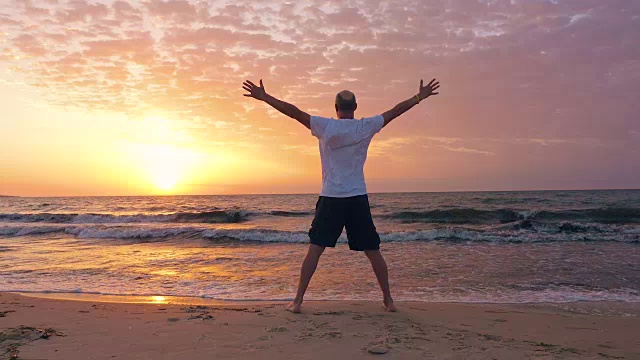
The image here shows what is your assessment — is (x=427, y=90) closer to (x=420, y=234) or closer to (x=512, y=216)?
(x=420, y=234)

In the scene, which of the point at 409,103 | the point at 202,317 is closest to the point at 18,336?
the point at 202,317

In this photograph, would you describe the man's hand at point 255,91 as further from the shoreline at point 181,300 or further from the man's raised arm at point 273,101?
the shoreline at point 181,300

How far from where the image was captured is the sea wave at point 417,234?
42.2 ft

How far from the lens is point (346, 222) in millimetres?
3949

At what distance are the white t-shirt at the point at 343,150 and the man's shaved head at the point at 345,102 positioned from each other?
0.17 metres

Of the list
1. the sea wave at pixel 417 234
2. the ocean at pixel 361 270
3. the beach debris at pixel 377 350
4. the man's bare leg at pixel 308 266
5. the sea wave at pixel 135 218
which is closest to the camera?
the beach debris at pixel 377 350

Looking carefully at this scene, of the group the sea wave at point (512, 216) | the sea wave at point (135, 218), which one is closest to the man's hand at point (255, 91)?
the sea wave at point (512, 216)

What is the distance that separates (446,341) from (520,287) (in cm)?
340

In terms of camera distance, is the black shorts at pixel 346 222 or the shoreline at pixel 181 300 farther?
the shoreline at pixel 181 300

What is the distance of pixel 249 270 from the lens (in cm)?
762

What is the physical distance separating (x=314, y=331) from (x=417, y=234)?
11260mm

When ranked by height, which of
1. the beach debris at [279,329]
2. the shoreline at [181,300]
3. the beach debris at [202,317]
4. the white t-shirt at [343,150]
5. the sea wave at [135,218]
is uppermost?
the white t-shirt at [343,150]

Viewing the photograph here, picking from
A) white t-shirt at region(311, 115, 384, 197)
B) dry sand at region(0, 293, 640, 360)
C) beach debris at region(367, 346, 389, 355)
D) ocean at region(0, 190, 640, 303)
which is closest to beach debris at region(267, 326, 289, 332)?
dry sand at region(0, 293, 640, 360)

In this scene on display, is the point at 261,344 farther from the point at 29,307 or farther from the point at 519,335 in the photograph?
the point at 29,307
